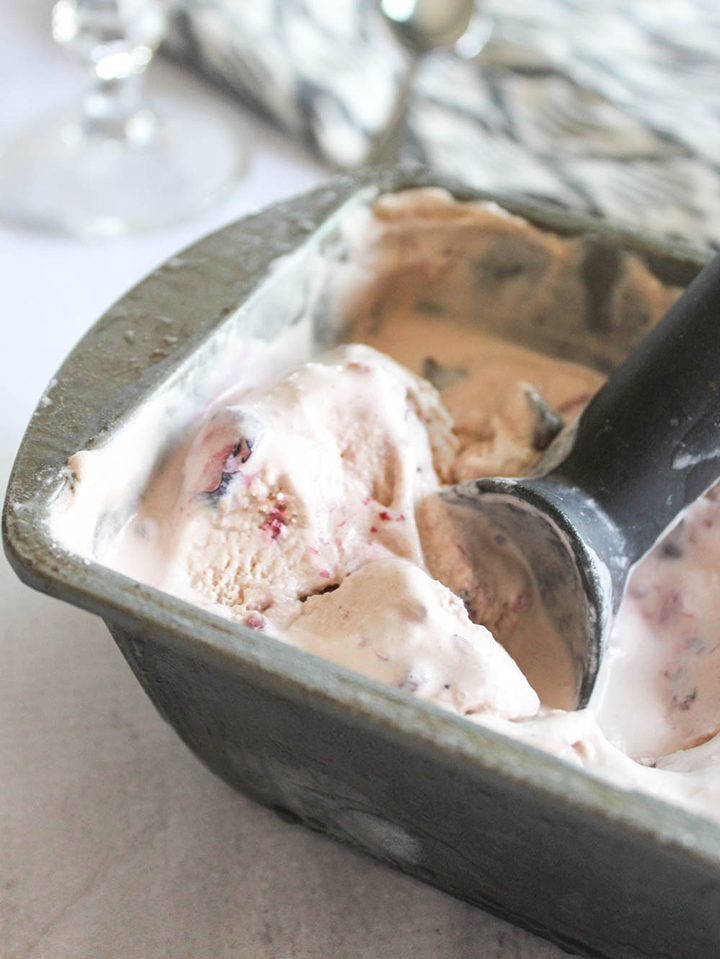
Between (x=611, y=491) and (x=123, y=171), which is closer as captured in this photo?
(x=611, y=491)

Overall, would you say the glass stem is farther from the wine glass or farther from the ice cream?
the ice cream

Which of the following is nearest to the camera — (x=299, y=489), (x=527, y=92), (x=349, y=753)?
(x=349, y=753)

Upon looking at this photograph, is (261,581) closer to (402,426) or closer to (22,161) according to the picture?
(402,426)

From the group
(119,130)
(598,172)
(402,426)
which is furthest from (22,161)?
(402,426)

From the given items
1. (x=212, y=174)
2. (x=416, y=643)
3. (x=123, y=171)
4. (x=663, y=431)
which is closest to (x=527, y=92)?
(x=212, y=174)

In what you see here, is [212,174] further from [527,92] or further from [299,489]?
[299,489]
